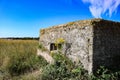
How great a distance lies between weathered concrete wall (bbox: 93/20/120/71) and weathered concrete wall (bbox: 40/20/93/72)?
0.76ft

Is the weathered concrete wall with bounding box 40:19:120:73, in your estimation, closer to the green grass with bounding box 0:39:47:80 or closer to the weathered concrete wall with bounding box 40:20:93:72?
the weathered concrete wall with bounding box 40:20:93:72

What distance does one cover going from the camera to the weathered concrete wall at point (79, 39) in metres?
7.43

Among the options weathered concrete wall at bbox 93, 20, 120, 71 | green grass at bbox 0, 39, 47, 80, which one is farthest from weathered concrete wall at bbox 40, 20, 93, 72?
green grass at bbox 0, 39, 47, 80

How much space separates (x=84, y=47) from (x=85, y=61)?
545 millimetres

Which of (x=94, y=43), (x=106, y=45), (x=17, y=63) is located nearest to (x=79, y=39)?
(x=94, y=43)

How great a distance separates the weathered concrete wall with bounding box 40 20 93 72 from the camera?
24.4 ft

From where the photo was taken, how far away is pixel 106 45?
25.3 feet

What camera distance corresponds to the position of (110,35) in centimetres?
785

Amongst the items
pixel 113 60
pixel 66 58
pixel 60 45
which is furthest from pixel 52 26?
pixel 113 60

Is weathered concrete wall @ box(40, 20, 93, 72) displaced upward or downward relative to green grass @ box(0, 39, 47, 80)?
upward

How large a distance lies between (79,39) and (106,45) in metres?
1.09

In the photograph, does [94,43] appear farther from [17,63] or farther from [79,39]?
[17,63]

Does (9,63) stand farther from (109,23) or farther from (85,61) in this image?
(109,23)

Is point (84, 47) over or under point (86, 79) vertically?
over
